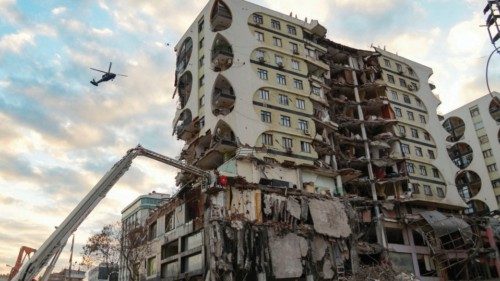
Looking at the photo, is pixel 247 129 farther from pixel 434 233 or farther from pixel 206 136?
pixel 434 233

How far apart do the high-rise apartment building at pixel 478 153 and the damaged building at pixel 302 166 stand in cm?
1323

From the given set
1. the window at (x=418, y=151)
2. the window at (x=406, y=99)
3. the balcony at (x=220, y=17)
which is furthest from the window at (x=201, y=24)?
the window at (x=418, y=151)

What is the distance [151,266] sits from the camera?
5231cm

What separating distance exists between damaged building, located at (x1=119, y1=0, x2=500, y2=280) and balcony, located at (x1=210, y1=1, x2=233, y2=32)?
0.42ft

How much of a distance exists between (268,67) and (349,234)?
73.7ft

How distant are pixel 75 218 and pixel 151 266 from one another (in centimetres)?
2638

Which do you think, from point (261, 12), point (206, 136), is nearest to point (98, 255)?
point (206, 136)

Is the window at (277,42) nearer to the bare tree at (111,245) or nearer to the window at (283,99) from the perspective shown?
the window at (283,99)

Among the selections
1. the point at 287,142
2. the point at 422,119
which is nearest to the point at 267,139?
the point at 287,142

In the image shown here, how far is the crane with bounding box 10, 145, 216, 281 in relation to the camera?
2495 cm

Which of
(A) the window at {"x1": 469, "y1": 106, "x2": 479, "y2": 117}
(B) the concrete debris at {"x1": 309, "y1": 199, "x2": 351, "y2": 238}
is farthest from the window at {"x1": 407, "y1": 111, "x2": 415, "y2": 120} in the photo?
(B) the concrete debris at {"x1": 309, "y1": 199, "x2": 351, "y2": 238}

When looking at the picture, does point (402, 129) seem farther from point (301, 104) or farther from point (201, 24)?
point (201, 24)

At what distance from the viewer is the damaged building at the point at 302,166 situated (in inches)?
1698

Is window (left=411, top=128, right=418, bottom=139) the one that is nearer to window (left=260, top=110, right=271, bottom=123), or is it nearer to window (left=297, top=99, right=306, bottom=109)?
window (left=297, top=99, right=306, bottom=109)
